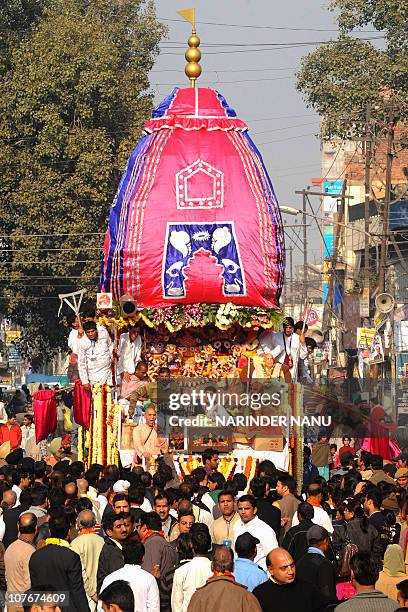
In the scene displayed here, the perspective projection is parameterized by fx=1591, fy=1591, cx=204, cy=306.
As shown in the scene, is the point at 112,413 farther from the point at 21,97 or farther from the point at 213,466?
the point at 21,97

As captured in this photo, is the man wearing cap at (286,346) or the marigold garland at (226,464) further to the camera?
the man wearing cap at (286,346)

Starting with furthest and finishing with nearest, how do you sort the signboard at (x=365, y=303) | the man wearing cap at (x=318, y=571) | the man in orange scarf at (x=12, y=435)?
the signboard at (x=365, y=303) → the man in orange scarf at (x=12, y=435) → the man wearing cap at (x=318, y=571)

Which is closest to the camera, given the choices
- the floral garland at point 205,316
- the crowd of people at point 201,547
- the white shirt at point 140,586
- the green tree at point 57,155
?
the crowd of people at point 201,547

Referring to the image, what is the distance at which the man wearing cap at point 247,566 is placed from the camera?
11.0 m

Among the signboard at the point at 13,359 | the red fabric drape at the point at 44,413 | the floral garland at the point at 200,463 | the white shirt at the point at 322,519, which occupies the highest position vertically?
the signboard at the point at 13,359

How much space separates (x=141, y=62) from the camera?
4909 cm

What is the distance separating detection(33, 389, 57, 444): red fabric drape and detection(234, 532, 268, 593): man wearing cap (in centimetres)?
1359

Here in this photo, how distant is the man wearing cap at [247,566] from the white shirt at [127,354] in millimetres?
11686

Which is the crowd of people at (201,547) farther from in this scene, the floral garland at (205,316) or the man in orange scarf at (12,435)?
the man in orange scarf at (12,435)

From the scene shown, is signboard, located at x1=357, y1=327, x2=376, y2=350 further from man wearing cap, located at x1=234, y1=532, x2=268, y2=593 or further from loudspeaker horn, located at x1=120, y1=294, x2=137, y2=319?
man wearing cap, located at x1=234, y1=532, x2=268, y2=593

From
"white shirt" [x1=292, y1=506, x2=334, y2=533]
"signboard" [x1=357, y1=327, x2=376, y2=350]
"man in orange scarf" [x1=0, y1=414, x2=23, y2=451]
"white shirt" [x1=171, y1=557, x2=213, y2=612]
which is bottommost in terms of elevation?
"white shirt" [x1=171, y1=557, x2=213, y2=612]

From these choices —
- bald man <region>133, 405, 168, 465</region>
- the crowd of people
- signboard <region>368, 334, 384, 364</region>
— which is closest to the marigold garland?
bald man <region>133, 405, 168, 465</region>

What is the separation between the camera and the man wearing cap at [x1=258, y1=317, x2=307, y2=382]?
22.9m

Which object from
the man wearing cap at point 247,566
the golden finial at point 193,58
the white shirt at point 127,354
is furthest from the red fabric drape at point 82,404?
the man wearing cap at point 247,566
